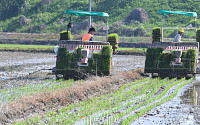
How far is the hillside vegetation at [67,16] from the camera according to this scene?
83844 millimetres

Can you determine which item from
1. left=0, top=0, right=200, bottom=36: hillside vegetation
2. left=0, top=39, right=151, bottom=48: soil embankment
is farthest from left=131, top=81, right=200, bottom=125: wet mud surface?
left=0, top=0, right=200, bottom=36: hillside vegetation

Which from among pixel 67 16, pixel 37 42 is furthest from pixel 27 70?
pixel 67 16

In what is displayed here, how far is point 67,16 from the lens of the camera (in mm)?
95000

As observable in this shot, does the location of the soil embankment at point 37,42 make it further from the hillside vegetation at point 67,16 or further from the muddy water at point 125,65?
the muddy water at point 125,65

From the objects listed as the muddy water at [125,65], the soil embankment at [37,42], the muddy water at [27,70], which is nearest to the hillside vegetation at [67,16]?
the soil embankment at [37,42]

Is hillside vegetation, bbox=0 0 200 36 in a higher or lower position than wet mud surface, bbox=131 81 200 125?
higher

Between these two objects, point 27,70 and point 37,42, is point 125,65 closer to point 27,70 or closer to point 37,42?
point 27,70

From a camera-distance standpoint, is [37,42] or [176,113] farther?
[37,42]

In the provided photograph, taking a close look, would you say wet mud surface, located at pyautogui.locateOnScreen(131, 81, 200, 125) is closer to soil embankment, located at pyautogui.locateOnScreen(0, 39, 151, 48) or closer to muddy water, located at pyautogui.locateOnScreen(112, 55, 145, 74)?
muddy water, located at pyautogui.locateOnScreen(112, 55, 145, 74)

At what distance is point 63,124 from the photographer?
971cm

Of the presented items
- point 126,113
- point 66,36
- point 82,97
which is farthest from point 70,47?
point 126,113

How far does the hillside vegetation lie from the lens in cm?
8384

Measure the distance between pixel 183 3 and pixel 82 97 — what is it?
83516 millimetres

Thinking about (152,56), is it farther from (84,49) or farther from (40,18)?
(40,18)
